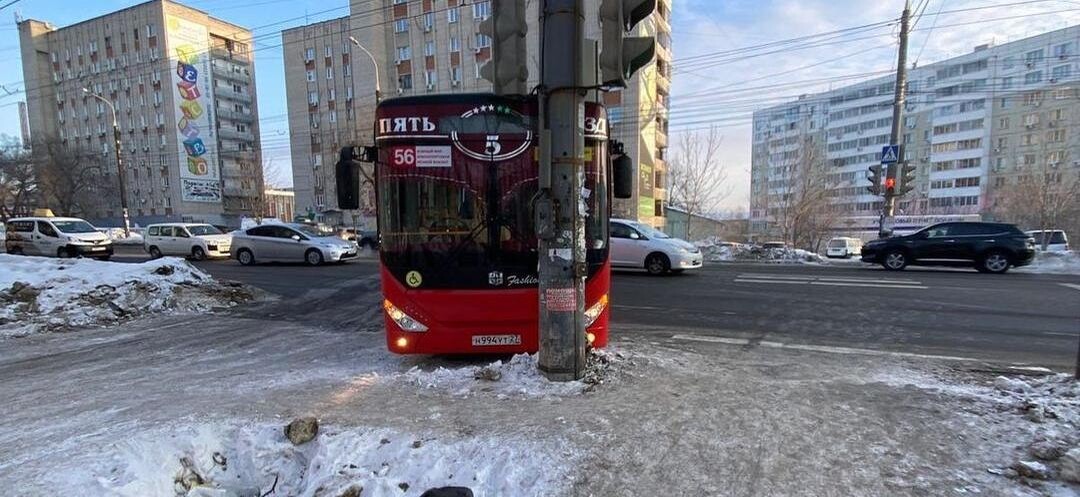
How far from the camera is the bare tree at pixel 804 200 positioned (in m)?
32.2

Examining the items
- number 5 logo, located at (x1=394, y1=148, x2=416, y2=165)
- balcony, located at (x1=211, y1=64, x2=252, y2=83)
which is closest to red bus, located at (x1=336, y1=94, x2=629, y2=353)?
number 5 logo, located at (x1=394, y1=148, x2=416, y2=165)

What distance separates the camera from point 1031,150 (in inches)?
2778

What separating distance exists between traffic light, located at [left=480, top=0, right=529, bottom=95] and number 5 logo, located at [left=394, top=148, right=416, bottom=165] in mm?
1012

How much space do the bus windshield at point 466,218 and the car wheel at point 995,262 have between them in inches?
619

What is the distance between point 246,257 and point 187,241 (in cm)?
500

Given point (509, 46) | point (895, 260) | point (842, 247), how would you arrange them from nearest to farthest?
point (509, 46) < point (895, 260) < point (842, 247)

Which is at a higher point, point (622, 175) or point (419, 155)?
point (419, 155)

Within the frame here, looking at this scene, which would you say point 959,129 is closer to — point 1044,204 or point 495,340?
point 1044,204

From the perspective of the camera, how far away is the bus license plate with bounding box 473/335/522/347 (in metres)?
5.08

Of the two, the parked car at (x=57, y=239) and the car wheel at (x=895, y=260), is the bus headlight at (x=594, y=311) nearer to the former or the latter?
the car wheel at (x=895, y=260)

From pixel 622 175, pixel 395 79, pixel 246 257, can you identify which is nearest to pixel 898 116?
pixel 622 175

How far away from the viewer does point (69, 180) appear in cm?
5744

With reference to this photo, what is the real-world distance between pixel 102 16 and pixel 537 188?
92931 millimetres

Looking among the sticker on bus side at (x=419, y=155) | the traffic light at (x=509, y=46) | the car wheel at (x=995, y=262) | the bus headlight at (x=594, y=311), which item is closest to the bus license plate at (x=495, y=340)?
the bus headlight at (x=594, y=311)
